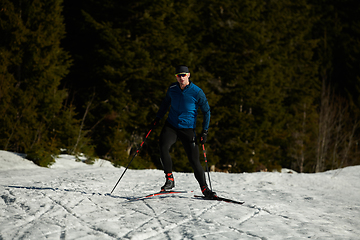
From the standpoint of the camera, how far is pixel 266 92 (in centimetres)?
2131

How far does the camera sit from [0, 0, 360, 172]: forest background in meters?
11.4

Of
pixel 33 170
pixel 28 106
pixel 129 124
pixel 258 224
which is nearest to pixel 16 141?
pixel 28 106

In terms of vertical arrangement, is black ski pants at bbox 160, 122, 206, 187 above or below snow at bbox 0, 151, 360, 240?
above

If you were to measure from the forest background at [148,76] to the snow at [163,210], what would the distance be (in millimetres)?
3742

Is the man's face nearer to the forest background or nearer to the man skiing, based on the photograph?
the man skiing

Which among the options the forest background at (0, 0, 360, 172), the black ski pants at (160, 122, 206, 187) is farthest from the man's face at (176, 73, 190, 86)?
the forest background at (0, 0, 360, 172)

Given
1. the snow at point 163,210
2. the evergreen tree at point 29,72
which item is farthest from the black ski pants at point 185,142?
the evergreen tree at point 29,72

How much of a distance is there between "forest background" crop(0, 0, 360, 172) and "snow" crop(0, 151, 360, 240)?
12.3 ft

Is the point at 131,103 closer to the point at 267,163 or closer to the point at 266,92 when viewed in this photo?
the point at 266,92

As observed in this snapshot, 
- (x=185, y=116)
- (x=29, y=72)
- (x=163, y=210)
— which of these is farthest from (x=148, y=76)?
(x=163, y=210)

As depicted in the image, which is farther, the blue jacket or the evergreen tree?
the evergreen tree

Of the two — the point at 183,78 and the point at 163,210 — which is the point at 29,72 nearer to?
the point at 183,78

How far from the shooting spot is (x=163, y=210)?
186 inches

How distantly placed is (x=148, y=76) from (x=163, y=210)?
39.3 feet
